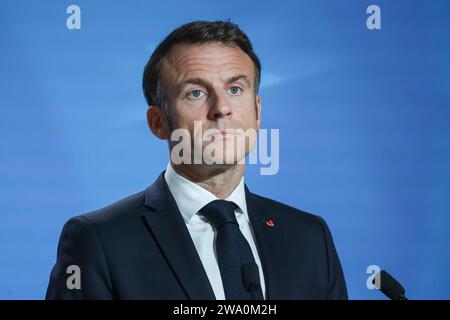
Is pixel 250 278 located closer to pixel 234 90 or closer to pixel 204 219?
pixel 204 219

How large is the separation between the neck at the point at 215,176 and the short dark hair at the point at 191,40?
0.20 meters

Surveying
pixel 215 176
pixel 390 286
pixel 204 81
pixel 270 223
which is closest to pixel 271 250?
pixel 270 223

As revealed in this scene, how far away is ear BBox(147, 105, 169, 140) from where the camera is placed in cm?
192

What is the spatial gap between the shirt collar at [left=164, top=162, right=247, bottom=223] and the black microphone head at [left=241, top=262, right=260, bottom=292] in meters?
0.33

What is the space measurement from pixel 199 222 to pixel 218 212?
0.06 metres

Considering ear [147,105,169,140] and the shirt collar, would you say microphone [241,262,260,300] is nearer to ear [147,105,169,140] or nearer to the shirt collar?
the shirt collar

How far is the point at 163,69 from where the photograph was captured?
192cm

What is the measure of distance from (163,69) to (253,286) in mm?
720

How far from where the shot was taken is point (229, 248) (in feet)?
5.59

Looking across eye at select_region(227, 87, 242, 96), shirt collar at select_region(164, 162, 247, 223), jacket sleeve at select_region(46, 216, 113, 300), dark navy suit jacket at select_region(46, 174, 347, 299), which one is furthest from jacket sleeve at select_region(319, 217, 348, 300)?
jacket sleeve at select_region(46, 216, 113, 300)
